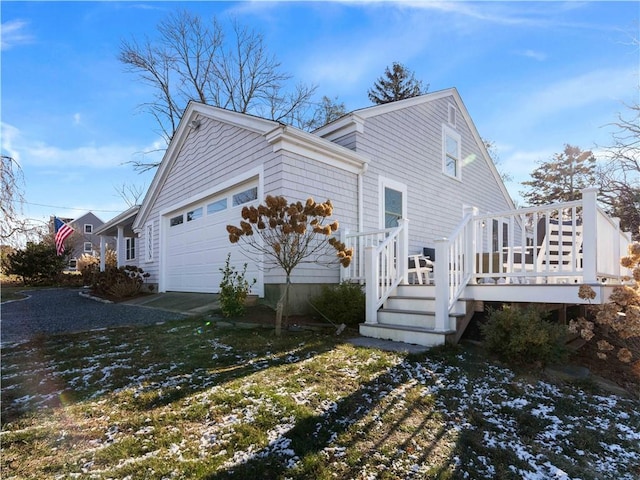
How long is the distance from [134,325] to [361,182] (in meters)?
5.06

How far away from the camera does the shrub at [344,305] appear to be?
19.0 feet

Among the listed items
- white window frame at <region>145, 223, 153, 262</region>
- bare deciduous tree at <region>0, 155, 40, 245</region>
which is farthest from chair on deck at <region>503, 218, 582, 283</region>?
white window frame at <region>145, 223, 153, 262</region>

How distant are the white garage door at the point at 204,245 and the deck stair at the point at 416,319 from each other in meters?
2.58

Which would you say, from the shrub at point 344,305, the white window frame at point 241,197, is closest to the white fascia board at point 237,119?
the white window frame at point 241,197

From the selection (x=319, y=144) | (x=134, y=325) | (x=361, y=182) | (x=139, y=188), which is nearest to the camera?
(x=134, y=325)

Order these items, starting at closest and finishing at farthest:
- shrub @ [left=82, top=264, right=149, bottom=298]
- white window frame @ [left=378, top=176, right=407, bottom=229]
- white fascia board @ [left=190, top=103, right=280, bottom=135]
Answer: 1. white fascia board @ [left=190, top=103, right=280, bottom=135]
2. white window frame @ [left=378, top=176, right=407, bottom=229]
3. shrub @ [left=82, top=264, right=149, bottom=298]

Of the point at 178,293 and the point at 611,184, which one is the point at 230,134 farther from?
the point at 611,184

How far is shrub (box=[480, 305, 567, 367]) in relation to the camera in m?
3.87

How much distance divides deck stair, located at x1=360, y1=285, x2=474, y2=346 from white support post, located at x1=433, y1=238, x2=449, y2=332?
12 cm

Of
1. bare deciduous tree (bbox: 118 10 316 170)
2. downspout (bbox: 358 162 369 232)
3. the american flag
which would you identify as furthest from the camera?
bare deciduous tree (bbox: 118 10 316 170)

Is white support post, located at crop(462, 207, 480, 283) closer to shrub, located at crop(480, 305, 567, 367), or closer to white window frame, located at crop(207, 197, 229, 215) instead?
shrub, located at crop(480, 305, 567, 367)

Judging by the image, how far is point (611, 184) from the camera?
47.8 feet

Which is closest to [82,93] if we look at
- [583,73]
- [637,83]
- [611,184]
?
[583,73]

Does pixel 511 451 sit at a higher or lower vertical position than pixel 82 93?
lower
